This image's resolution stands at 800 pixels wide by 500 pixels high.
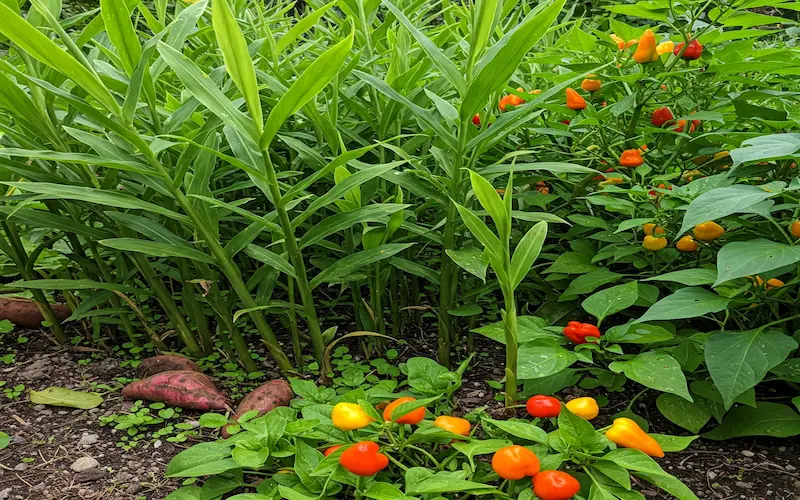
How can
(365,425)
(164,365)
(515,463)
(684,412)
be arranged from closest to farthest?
(515,463) → (365,425) → (684,412) → (164,365)

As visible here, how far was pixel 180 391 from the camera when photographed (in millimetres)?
1244

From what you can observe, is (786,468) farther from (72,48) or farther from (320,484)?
(72,48)

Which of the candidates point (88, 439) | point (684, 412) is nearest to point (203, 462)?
point (88, 439)

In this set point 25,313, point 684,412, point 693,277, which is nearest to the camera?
point 693,277

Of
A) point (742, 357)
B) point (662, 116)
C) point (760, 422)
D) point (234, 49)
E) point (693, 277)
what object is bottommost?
point (760, 422)

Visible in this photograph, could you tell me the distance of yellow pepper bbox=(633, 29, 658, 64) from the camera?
4.08 feet

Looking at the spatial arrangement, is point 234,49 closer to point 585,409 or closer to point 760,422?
point 585,409

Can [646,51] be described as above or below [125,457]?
above

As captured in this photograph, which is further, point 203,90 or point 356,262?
point 356,262

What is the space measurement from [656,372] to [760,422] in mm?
347

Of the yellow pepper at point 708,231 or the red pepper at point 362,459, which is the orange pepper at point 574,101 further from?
the red pepper at point 362,459

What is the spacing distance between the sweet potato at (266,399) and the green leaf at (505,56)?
67 cm

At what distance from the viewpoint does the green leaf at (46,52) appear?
831 millimetres

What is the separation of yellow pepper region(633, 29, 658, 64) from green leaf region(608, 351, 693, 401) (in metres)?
0.65
